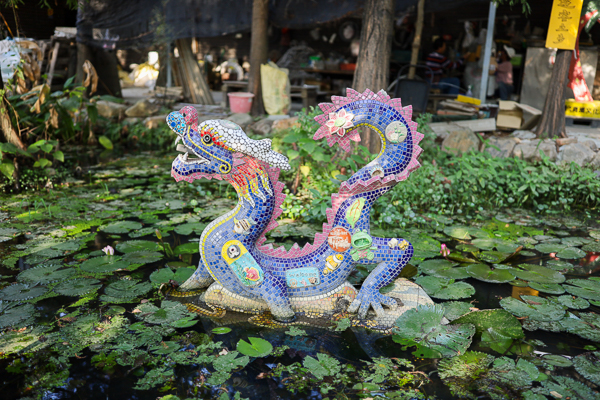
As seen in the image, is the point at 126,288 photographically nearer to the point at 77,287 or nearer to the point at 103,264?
the point at 77,287

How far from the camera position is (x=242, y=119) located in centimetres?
780

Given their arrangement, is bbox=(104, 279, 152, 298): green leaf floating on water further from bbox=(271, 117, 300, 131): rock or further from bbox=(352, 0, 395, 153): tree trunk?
bbox=(271, 117, 300, 131): rock

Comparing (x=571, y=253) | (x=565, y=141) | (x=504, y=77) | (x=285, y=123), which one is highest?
(x=504, y=77)

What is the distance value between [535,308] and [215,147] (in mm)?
2309

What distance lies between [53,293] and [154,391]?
1338 mm

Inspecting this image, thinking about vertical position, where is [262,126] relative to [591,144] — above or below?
below

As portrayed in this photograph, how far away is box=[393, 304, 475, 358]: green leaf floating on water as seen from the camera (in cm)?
259

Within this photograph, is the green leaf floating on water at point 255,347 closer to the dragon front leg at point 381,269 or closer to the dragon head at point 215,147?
the dragon front leg at point 381,269

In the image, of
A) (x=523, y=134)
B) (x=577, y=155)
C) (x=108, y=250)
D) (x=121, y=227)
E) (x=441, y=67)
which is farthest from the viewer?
(x=441, y=67)

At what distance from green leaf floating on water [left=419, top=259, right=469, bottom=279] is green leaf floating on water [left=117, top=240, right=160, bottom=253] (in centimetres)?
219

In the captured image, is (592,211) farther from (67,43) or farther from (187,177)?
(67,43)

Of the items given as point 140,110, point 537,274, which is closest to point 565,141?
point 537,274

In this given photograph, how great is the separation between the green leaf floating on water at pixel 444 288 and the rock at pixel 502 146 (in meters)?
3.34

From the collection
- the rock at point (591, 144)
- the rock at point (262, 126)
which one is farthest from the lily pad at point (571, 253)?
the rock at point (262, 126)
